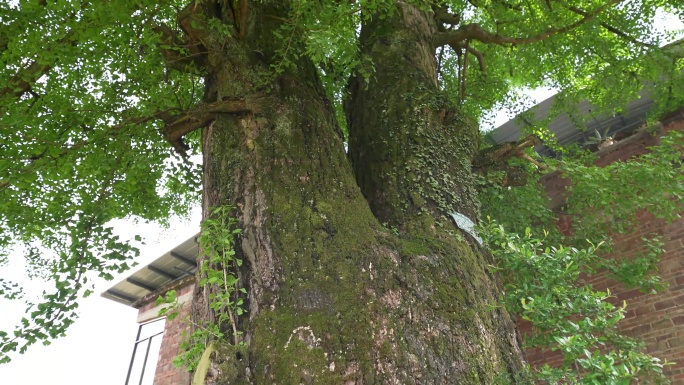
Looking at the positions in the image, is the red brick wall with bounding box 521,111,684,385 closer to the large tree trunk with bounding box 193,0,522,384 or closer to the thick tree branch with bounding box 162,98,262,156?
the large tree trunk with bounding box 193,0,522,384

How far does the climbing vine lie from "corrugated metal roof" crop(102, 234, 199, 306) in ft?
Result: 23.5

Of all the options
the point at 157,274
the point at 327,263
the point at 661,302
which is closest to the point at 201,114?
the point at 327,263

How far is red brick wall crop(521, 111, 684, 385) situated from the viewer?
6402 mm

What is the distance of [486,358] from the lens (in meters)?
2.37

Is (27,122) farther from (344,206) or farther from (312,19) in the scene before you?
(344,206)

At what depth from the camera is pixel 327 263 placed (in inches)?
96.1

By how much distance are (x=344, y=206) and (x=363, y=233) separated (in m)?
0.22

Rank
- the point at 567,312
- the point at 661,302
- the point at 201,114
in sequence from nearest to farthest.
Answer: the point at 567,312 < the point at 201,114 < the point at 661,302

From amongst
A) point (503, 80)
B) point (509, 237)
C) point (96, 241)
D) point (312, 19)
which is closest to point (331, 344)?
point (509, 237)

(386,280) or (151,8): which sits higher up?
(151,8)

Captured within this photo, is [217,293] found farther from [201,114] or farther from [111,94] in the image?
[111,94]

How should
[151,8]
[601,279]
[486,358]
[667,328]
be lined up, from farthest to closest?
1. [601,279]
2. [667,328]
3. [151,8]
4. [486,358]

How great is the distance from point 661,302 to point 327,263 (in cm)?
612

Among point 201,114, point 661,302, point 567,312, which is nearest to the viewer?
point 567,312
